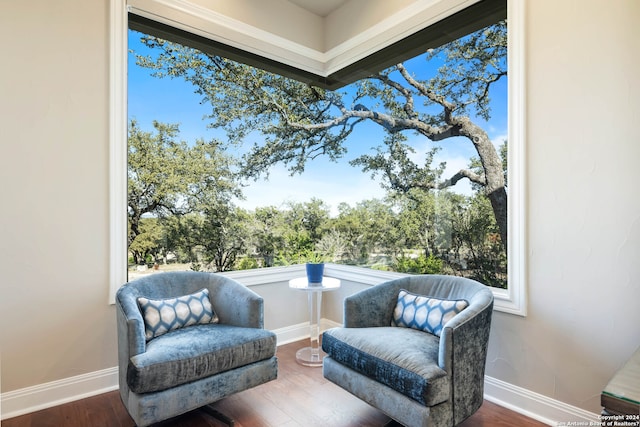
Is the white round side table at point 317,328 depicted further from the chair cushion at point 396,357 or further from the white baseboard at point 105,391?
the white baseboard at point 105,391

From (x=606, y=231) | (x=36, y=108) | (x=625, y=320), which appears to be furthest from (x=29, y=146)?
(x=625, y=320)

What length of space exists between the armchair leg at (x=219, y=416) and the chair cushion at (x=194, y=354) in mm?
309

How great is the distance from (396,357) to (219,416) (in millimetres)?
1104

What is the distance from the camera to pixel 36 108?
218 centimetres

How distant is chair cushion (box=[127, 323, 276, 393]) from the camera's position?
1703mm

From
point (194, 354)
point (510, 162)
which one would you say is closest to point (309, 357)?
point (194, 354)

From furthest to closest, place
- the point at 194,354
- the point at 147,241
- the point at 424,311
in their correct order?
the point at 147,241 → the point at 424,311 → the point at 194,354

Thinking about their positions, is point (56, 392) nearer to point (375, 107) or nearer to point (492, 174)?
point (492, 174)

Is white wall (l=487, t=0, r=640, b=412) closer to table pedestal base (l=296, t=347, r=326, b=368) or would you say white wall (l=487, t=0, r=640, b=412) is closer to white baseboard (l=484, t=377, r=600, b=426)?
white baseboard (l=484, t=377, r=600, b=426)

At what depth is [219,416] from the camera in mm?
2031

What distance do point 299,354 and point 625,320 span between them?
7.37ft

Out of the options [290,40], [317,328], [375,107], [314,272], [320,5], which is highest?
[320,5]

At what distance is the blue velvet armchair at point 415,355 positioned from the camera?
1.65 meters

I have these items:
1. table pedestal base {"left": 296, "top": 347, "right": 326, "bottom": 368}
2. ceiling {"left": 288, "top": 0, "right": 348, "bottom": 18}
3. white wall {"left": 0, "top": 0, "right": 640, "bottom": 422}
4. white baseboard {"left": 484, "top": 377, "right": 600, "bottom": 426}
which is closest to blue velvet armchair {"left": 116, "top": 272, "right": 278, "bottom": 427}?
white wall {"left": 0, "top": 0, "right": 640, "bottom": 422}
